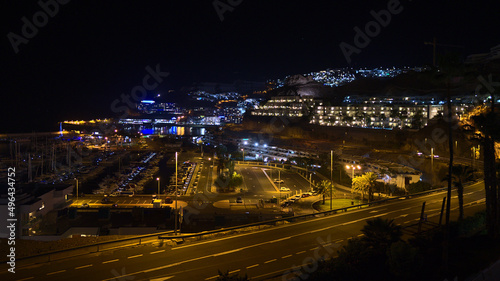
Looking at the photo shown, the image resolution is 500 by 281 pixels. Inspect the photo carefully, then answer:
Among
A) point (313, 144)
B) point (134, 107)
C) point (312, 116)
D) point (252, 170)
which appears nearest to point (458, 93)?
point (313, 144)

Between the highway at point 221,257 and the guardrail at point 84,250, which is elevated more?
the guardrail at point 84,250

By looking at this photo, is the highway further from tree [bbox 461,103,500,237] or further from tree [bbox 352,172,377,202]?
tree [bbox 352,172,377,202]

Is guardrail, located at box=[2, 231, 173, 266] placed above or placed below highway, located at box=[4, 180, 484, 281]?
above

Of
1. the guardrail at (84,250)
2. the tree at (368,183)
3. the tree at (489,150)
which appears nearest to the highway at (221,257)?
the guardrail at (84,250)

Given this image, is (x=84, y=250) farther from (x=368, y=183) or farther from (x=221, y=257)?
(x=368, y=183)

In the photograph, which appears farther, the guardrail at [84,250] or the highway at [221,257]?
the guardrail at [84,250]

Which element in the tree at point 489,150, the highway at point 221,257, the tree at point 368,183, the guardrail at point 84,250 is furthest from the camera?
the tree at point 368,183

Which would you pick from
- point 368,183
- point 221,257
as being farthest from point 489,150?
point 368,183

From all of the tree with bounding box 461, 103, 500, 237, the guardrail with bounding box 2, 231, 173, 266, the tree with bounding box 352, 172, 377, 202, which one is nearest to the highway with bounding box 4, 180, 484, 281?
the guardrail with bounding box 2, 231, 173, 266

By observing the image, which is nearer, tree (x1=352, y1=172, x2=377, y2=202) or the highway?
the highway

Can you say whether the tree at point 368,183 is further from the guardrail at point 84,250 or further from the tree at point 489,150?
the guardrail at point 84,250
